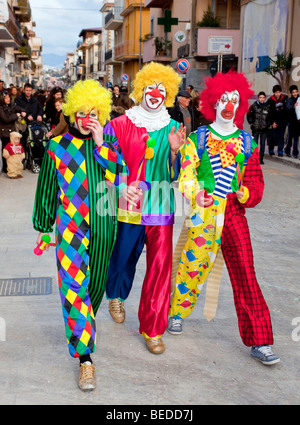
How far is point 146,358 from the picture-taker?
3990 millimetres

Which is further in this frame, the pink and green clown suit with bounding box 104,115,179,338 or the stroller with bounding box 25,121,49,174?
the stroller with bounding box 25,121,49,174

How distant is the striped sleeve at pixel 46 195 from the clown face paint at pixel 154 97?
0.88 metres

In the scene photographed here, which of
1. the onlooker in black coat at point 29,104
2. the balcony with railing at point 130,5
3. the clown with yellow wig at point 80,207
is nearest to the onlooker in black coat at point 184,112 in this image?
the onlooker in black coat at point 29,104

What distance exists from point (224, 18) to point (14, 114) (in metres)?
17.9

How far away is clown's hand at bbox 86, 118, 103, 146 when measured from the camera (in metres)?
3.62

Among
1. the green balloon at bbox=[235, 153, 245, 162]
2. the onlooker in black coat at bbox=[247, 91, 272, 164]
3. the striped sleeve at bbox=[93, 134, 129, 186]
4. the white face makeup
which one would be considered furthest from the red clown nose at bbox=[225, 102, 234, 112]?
the onlooker in black coat at bbox=[247, 91, 272, 164]

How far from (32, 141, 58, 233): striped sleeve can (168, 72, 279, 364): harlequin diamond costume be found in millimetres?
829

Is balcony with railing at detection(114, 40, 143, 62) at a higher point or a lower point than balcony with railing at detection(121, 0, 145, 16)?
lower

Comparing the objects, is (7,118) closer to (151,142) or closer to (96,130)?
(151,142)

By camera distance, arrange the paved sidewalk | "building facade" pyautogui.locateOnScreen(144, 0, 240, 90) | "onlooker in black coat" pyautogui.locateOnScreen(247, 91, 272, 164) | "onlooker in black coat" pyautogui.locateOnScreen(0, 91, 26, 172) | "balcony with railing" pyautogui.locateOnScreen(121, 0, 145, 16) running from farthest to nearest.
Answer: "balcony with railing" pyautogui.locateOnScreen(121, 0, 145, 16) < "building facade" pyautogui.locateOnScreen(144, 0, 240, 90) < "onlooker in black coat" pyautogui.locateOnScreen(247, 91, 272, 164) < "onlooker in black coat" pyautogui.locateOnScreen(0, 91, 26, 172) < the paved sidewalk

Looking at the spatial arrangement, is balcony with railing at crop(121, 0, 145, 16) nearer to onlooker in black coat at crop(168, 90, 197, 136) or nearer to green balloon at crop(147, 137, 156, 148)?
onlooker in black coat at crop(168, 90, 197, 136)

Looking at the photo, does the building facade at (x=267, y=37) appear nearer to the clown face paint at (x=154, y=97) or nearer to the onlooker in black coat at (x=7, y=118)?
the onlooker in black coat at (x=7, y=118)
